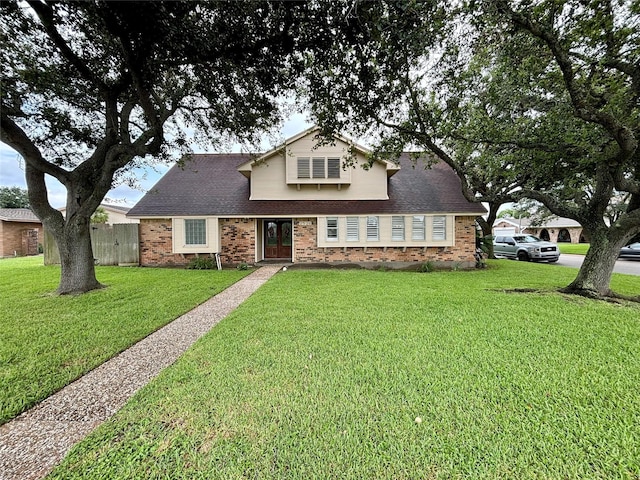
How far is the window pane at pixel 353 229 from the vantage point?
11984 mm

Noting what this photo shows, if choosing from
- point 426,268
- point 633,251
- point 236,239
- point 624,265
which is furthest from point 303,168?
point 633,251

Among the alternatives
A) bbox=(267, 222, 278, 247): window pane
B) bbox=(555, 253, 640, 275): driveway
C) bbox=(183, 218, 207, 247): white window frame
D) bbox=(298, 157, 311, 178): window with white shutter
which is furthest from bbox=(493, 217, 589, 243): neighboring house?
bbox=(183, 218, 207, 247): white window frame

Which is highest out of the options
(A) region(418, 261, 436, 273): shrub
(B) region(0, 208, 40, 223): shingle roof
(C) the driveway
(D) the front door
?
(B) region(0, 208, 40, 223): shingle roof

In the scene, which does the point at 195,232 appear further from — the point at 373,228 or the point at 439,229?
the point at 439,229

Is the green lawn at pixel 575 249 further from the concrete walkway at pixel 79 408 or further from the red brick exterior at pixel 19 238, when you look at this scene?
the red brick exterior at pixel 19 238

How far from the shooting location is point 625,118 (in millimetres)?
5598

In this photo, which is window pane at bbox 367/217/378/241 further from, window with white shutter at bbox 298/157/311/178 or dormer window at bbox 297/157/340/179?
window with white shutter at bbox 298/157/311/178

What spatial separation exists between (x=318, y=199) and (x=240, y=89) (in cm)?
627

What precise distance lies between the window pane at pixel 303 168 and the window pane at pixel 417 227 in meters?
5.41

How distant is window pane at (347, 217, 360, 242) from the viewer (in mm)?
11984

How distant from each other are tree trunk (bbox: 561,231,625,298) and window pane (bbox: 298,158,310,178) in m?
10.1

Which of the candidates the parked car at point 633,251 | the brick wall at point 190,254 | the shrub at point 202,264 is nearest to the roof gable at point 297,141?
the brick wall at point 190,254

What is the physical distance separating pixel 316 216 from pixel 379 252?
3.39m

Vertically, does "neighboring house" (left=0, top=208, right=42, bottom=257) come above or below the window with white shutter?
below
